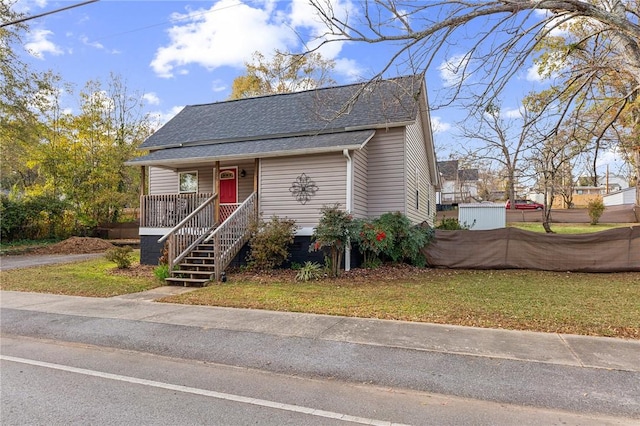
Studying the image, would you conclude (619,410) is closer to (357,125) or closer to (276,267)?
(276,267)

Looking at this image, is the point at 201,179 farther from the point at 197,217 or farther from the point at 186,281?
the point at 186,281

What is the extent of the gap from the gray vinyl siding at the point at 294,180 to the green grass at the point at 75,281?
4197mm

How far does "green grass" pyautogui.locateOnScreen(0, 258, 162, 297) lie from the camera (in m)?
9.38

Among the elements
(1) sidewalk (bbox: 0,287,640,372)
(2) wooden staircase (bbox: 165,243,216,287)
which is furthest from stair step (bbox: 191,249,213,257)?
(1) sidewalk (bbox: 0,287,640,372)

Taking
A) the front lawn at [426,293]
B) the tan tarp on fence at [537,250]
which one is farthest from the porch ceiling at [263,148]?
the tan tarp on fence at [537,250]

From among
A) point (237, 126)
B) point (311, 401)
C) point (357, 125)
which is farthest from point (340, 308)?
point (237, 126)

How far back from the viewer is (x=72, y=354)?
16.9 feet

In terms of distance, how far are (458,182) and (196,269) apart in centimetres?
3516

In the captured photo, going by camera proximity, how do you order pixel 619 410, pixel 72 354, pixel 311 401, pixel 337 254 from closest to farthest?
pixel 619 410 → pixel 311 401 → pixel 72 354 → pixel 337 254

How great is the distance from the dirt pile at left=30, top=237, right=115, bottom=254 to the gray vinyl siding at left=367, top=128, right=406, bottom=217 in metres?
14.7

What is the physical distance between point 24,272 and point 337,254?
1034cm

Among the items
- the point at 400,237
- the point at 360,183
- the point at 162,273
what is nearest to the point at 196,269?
the point at 162,273

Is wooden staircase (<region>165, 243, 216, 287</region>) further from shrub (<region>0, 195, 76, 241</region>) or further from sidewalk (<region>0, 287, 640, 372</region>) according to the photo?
shrub (<region>0, 195, 76, 241</region>)

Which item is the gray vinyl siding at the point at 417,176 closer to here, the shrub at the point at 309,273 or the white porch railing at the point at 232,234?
the shrub at the point at 309,273
